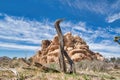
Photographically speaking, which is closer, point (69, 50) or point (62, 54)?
point (62, 54)

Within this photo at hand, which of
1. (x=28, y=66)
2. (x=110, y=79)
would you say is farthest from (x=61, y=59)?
(x=110, y=79)

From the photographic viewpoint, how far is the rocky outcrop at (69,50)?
76.3 metres

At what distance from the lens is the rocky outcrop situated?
76.3 metres

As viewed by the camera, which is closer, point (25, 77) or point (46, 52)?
point (25, 77)

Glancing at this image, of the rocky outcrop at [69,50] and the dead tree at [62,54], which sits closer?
the dead tree at [62,54]

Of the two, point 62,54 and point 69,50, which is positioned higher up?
point 69,50

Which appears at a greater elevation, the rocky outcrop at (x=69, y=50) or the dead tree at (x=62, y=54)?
the rocky outcrop at (x=69, y=50)

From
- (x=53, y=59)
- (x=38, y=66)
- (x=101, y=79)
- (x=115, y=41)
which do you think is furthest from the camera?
Result: (x=53, y=59)

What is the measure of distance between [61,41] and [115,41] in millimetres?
18711

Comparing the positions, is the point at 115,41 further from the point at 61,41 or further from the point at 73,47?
the point at 73,47

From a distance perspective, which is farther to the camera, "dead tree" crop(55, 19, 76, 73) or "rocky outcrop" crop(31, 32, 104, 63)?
"rocky outcrop" crop(31, 32, 104, 63)

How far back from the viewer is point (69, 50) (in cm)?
7956

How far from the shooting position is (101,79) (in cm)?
1248

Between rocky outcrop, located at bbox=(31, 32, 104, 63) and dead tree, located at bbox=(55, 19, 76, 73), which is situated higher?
rocky outcrop, located at bbox=(31, 32, 104, 63)
